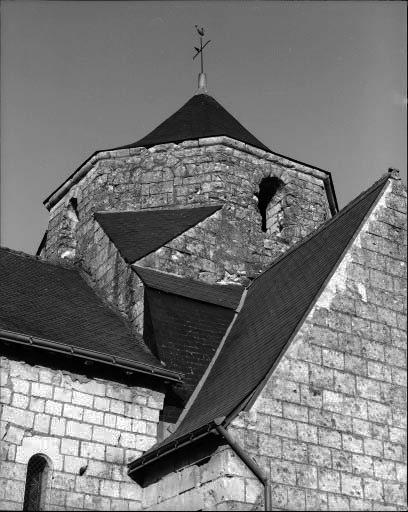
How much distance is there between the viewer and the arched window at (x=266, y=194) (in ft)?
54.7

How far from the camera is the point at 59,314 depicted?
12641 mm

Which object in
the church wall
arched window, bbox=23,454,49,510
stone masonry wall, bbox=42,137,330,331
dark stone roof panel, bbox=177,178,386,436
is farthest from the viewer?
stone masonry wall, bbox=42,137,330,331

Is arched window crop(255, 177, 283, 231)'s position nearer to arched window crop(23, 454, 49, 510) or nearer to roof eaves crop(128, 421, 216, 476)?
roof eaves crop(128, 421, 216, 476)

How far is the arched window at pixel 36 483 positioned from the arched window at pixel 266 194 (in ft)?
22.9

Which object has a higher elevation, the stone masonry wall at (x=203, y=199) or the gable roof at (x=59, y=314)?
the stone masonry wall at (x=203, y=199)

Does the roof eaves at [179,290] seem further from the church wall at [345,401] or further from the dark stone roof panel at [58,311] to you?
the church wall at [345,401]

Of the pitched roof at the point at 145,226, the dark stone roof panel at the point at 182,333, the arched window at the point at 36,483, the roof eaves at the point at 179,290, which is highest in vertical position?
the pitched roof at the point at 145,226

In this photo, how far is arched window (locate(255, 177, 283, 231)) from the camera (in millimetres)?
16672

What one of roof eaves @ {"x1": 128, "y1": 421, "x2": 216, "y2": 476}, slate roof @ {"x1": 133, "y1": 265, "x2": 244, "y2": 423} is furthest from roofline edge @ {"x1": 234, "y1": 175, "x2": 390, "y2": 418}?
slate roof @ {"x1": 133, "y1": 265, "x2": 244, "y2": 423}

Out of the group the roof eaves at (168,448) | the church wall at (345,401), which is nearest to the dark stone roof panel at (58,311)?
the roof eaves at (168,448)

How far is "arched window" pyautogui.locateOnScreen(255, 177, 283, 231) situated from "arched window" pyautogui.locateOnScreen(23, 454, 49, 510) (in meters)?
6.97

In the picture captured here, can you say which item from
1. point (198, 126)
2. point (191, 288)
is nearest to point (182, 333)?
point (191, 288)

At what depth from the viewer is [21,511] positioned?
33.8 ft

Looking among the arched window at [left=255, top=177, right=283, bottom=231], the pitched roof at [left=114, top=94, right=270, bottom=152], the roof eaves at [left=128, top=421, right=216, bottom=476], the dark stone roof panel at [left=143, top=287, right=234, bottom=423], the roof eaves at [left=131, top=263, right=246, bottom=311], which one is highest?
the pitched roof at [left=114, top=94, right=270, bottom=152]
